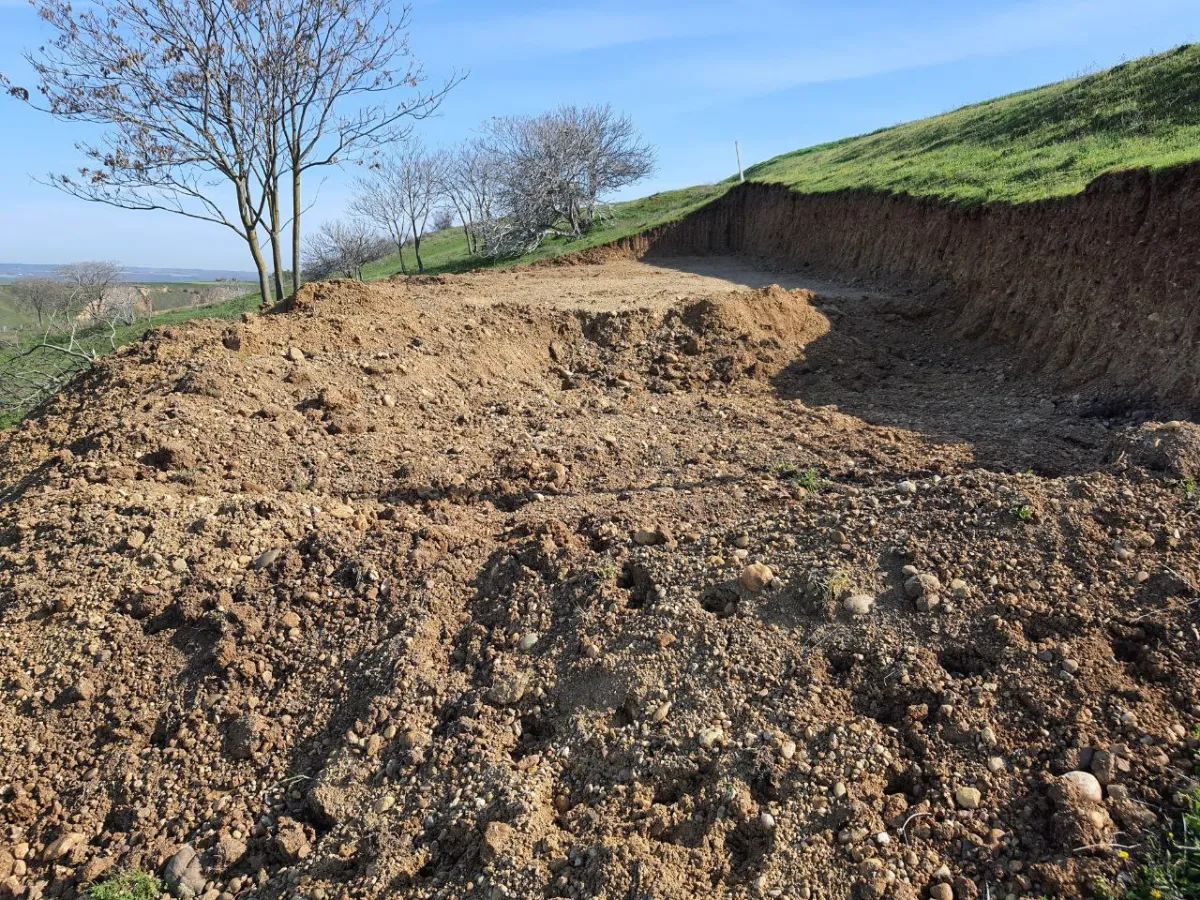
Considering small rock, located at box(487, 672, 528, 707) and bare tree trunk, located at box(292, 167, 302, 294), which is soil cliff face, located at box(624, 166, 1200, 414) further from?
bare tree trunk, located at box(292, 167, 302, 294)

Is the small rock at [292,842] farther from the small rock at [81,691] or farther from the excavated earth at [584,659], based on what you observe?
the small rock at [81,691]

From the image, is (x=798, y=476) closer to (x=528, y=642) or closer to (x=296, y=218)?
(x=528, y=642)

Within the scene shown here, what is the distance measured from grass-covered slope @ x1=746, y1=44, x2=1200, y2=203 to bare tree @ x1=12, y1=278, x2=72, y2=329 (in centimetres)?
3232

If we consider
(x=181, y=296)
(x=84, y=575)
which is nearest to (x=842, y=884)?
(x=84, y=575)

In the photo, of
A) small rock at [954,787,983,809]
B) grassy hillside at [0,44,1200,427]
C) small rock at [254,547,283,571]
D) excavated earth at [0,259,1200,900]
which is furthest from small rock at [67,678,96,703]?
grassy hillside at [0,44,1200,427]

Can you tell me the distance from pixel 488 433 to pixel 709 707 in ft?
11.9

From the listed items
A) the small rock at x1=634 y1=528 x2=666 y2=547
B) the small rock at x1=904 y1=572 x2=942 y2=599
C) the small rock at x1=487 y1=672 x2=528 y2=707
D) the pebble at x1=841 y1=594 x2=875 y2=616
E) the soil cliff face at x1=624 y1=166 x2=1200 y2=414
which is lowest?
the small rock at x1=487 y1=672 x2=528 y2=707

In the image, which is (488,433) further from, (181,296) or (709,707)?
(181,296)

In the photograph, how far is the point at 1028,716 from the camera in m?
2.87

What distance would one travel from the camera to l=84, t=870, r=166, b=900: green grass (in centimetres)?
A: 296

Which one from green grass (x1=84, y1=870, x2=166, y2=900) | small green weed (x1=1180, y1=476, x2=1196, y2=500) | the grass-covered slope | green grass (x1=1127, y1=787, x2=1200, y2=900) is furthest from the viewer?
the grass-covered slope

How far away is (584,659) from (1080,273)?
22.1 feet

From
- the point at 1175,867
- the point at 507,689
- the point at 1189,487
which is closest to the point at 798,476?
the point at 1189,487

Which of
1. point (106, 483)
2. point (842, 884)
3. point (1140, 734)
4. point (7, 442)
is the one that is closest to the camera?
point (842, 884)
